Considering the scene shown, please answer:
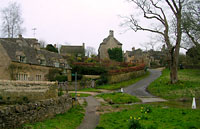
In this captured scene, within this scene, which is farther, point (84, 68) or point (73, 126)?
point (84, 68)

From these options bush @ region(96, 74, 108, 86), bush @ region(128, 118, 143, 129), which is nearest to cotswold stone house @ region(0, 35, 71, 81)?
bush @ region(96, 74, 108, 86)

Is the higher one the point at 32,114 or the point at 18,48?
the point at 18,48

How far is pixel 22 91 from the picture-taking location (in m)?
11.6

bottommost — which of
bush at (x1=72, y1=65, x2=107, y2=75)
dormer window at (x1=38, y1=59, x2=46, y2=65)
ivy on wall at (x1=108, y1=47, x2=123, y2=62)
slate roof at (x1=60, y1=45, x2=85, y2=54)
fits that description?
bush at (x1=72, y1=65, x2=107, y2=75)

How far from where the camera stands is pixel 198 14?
1644cm

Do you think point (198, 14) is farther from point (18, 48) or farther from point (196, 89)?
point (18, 48)

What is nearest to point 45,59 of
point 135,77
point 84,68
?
point 84,68

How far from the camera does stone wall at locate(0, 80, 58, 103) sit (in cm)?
1112

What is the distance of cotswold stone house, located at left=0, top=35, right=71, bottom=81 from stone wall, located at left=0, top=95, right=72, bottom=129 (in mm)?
20778

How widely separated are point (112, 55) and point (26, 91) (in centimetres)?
5168

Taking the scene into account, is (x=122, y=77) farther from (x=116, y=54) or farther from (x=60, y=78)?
(x=116, y=54)

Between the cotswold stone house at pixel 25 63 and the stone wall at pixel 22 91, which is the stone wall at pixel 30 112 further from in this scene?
the cotswold stone house at pixel 25 63

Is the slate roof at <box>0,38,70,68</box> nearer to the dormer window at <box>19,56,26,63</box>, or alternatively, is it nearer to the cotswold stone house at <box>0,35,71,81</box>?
the cotswold stone house at <box>0,35,71,81</box>

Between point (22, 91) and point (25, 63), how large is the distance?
2495 cm
